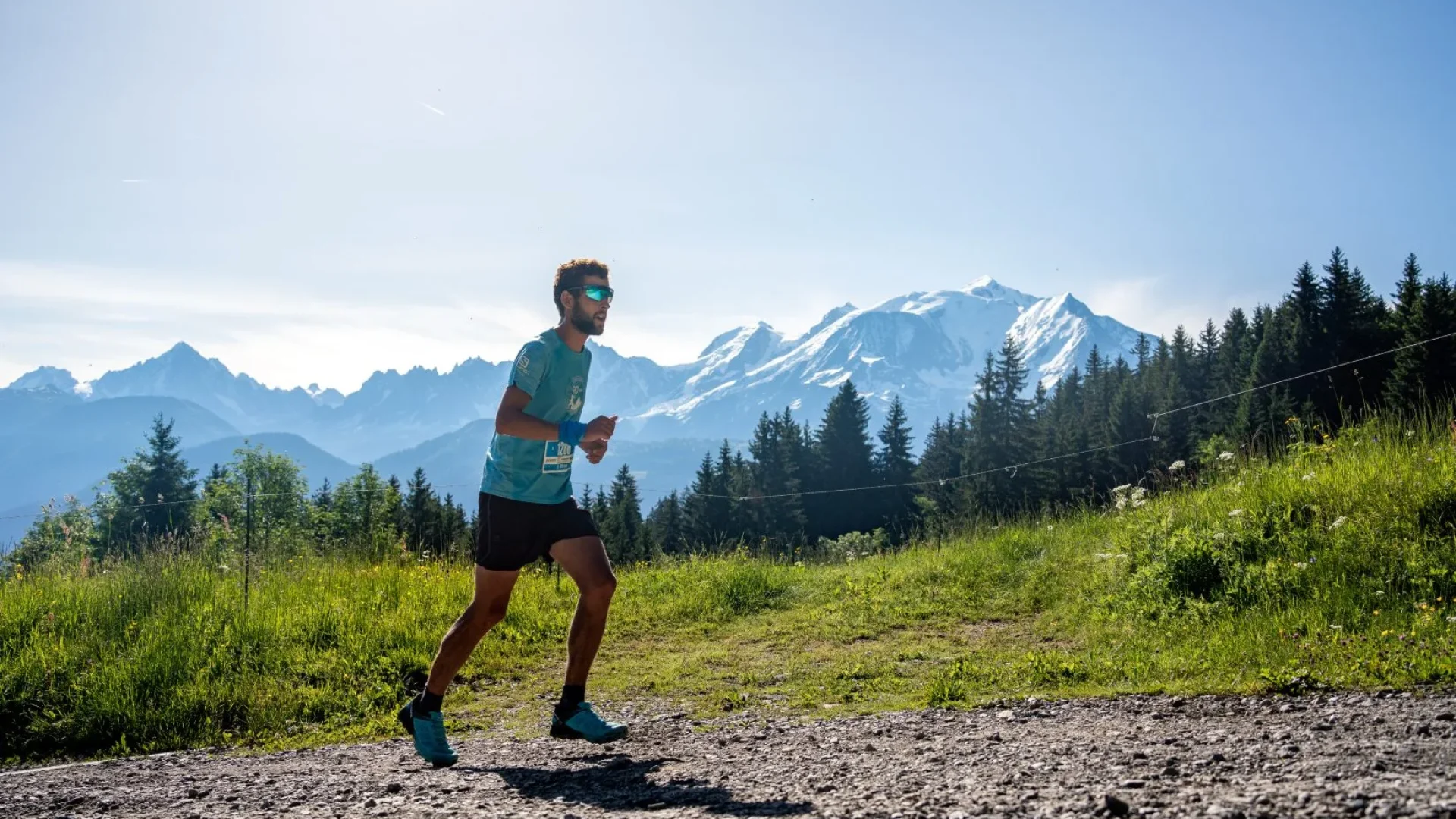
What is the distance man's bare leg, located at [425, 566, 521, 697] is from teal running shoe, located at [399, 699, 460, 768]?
0.43 ft

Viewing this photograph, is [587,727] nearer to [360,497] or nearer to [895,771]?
[895,771]

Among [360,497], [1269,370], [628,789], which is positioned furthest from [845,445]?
[628,789]

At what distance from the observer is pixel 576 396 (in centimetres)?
504

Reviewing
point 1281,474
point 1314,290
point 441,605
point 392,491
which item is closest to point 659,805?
point 441,605

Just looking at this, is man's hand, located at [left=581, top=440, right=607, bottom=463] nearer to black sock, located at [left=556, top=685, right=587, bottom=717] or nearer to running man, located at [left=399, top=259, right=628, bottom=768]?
running man, located at [left=399, top=259, right=628, bottom=768]

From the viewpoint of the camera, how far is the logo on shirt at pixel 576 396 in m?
4.98

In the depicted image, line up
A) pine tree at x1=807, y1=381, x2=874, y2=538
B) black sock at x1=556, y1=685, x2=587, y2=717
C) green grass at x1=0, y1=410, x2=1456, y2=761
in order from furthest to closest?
pine tree at x1=807, y1=381, x2=874, y2=538 < green grass at x1=0, y1=410, x2=1456, y2=761 < black sock at x1=556, y1=685, x2=587, y2=717

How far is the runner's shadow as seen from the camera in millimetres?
3297

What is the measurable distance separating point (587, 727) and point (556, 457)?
4.64 ft

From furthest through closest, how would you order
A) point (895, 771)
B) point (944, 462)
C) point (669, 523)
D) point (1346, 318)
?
1. point (944, 462)
2. point (669, 523)
3. point (1346, 318)
4. point (895, 771)

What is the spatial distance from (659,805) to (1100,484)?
6550 cm

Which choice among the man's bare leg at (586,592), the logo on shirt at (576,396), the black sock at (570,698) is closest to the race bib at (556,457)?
the logo on shirt at (576,396)

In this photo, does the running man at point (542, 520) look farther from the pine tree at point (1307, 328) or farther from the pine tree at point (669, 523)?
the pine tree at point (669, 523)

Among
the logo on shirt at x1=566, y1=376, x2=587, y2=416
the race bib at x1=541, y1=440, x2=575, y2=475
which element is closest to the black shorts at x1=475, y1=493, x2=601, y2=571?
the race bib at x1=541, y1=440, x2=575, y2=475
